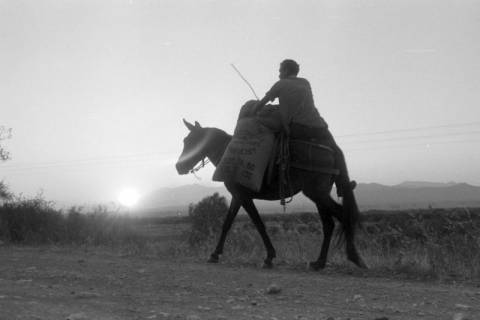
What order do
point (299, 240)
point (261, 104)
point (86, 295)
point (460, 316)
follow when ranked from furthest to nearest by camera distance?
point (299, 240) < point (261, 104) < point (86, 295) < point (460, 316)

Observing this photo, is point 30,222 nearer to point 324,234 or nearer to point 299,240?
point 299,240

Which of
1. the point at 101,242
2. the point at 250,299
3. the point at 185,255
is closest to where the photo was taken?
the point at 250,299

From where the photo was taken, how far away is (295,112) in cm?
817

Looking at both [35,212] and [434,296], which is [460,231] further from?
[35,212]

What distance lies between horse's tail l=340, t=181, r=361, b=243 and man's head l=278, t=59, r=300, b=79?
1931 mm

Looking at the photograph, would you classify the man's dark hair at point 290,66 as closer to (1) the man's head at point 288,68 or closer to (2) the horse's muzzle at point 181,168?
(1) the man's head at point 288,68

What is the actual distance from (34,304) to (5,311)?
0.40 meters

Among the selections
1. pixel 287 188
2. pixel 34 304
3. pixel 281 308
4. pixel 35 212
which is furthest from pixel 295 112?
pixel 35 212

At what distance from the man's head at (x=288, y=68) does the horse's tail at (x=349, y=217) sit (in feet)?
6.34

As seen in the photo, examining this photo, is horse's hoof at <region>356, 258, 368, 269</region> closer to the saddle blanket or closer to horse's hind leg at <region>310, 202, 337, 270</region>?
horse's hind leg at <region>310, 202, 337, 270</region>

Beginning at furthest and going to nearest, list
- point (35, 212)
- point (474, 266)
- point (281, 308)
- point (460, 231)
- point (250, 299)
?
point (35, 212) < point (460, 231) < point (474, 266) < point (250, 299) < point (281, 308)

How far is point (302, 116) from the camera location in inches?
321

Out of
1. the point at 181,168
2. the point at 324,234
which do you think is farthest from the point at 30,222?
the point at 324,234

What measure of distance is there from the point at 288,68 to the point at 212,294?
4249 mm
